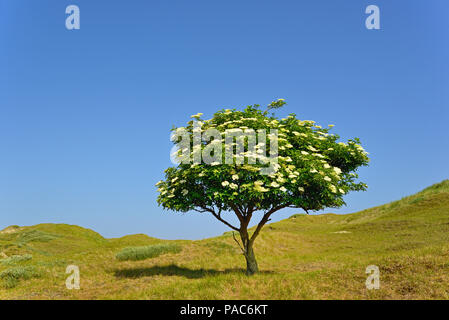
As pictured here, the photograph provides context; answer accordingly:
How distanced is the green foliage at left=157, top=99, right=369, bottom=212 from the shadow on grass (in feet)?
15.1

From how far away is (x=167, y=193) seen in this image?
18.1 metres

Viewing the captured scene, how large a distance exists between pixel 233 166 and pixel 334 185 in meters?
5.60

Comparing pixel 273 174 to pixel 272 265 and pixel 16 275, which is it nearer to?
pixel 272 265

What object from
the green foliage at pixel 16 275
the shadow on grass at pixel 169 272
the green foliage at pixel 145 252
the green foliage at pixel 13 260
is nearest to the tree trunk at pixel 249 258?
the shadow on grass at pixel 169 272

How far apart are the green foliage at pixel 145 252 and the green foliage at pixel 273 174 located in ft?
32.2

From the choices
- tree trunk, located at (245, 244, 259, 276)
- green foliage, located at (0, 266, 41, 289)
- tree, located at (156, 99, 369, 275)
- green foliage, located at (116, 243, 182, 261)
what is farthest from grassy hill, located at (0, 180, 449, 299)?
tree, located at (156, 99, 369, 275)

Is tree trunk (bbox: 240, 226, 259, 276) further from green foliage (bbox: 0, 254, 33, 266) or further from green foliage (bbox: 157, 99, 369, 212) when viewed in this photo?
green foliage (bbox: 0, 254, 33, 266)

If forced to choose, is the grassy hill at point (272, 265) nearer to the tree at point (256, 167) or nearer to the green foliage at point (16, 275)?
the green foliage at point (16, 275)

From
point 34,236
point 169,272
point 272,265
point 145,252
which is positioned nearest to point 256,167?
point 169,272

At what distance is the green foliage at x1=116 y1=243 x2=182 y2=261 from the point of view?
2579 cm

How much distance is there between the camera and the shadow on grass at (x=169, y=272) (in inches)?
776

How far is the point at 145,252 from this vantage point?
2681cm
